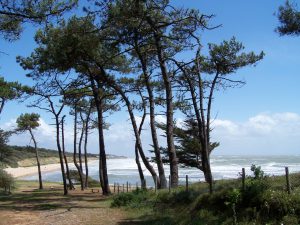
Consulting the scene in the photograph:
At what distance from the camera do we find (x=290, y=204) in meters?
9.46

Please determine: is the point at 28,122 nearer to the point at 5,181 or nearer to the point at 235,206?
the point at 5,181

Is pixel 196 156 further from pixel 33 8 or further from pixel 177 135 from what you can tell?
pixel 33 8

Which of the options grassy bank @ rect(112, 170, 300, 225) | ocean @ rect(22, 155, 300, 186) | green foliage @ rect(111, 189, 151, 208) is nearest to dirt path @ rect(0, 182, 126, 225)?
green foliage @ rect(111, 189, 151, 208)

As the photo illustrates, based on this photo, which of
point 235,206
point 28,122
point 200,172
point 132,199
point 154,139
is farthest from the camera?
point 200,172

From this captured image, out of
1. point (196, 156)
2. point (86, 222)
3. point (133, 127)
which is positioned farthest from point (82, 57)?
point (196, 156)

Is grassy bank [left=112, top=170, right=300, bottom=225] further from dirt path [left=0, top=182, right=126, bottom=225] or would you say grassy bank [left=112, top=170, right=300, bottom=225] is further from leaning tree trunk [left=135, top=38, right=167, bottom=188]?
leaning tree trunk [left=135, top=38, right=167, bottom=188]

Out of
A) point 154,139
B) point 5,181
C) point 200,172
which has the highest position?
point 154,139

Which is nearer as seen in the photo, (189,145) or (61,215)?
(61,215)

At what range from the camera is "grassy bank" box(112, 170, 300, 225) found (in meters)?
9.55

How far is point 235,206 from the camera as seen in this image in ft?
34.6

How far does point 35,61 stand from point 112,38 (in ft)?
23.8

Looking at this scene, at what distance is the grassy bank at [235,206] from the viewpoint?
9.55 m

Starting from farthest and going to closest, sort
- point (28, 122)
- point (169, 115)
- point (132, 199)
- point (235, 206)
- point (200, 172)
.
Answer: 1. point (200, 172)
2. point (28, 122)
3. point (169, 115)
4. point (132, 199)
5. point (235, 206)

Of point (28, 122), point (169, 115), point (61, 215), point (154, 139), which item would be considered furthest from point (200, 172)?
point (61, 215)
